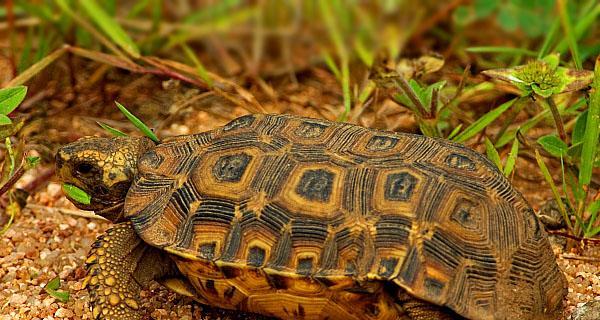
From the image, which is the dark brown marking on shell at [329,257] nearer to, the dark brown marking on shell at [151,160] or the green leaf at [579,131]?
the dark brown marking on shell at [151,160]

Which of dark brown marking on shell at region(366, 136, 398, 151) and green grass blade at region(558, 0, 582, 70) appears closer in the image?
dark brown marking on shell at region(366, 136, 398, 151)

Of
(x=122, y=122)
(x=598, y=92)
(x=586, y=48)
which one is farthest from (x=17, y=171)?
(x=586, y=48)

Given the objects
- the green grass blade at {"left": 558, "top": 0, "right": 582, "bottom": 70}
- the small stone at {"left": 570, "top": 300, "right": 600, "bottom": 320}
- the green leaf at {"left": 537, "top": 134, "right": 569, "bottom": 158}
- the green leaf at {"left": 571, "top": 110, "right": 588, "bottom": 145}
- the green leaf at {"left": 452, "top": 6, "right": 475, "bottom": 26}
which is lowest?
the small stone at {"left": 570, "top": 300, "right": 600, "bottom": 320}

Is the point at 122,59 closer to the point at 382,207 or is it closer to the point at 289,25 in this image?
the point at 289,25

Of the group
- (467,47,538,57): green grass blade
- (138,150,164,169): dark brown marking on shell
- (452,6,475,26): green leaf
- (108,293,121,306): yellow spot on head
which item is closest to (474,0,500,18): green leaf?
(452,6,475,26): green leaf

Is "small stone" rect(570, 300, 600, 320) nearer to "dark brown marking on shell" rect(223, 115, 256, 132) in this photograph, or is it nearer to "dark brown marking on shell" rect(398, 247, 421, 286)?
"dark brown marking on shell" rect(398, 247, 421, 286)

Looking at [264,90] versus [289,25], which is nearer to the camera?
[264,90]
